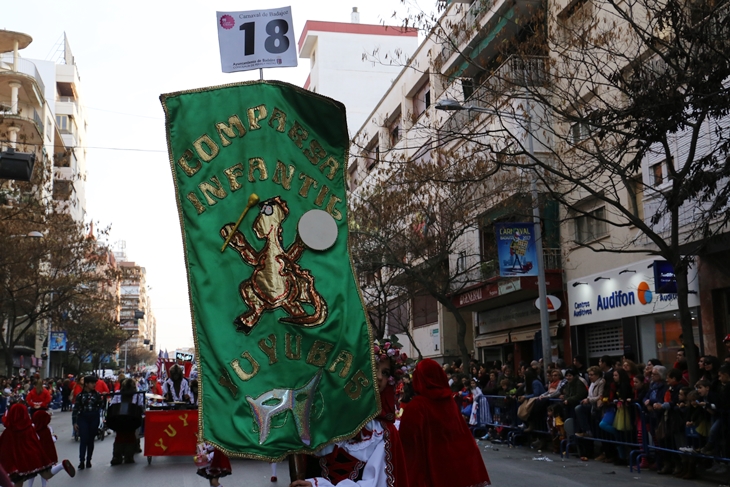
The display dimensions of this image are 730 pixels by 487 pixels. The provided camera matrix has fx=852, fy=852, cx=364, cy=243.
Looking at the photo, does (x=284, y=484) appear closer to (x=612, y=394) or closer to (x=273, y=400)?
(x=612, y=394)

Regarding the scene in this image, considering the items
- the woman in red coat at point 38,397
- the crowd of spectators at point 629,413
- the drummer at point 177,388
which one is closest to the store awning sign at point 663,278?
the crowd of spectators at point 629,413

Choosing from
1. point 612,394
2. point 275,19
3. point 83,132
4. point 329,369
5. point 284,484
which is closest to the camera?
point 329,369

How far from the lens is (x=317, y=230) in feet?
15.0

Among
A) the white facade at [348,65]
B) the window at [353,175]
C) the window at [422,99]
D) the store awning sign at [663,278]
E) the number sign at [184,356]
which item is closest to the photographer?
the number sign at [184,356]

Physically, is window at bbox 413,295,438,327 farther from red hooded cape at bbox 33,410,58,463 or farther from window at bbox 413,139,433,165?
red hooded cape at bbox 33,410,58,463

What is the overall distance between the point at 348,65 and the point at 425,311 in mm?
32199

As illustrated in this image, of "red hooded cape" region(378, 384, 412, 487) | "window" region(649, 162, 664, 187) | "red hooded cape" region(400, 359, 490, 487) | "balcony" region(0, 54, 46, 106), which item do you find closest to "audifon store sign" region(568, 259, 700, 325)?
"window" region(649, 162, 664, 187)

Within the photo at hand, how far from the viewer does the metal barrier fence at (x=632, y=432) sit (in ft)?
36.2

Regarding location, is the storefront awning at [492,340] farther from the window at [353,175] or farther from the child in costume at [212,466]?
the child in costume at [212,466]

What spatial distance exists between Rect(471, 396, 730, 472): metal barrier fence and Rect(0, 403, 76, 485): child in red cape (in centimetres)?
837

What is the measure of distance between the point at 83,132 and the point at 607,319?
2925 inches

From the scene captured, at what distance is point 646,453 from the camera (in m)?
12.6

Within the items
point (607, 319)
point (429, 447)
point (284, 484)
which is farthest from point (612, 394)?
point (607, 319)

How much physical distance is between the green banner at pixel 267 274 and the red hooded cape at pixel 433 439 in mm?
1712
